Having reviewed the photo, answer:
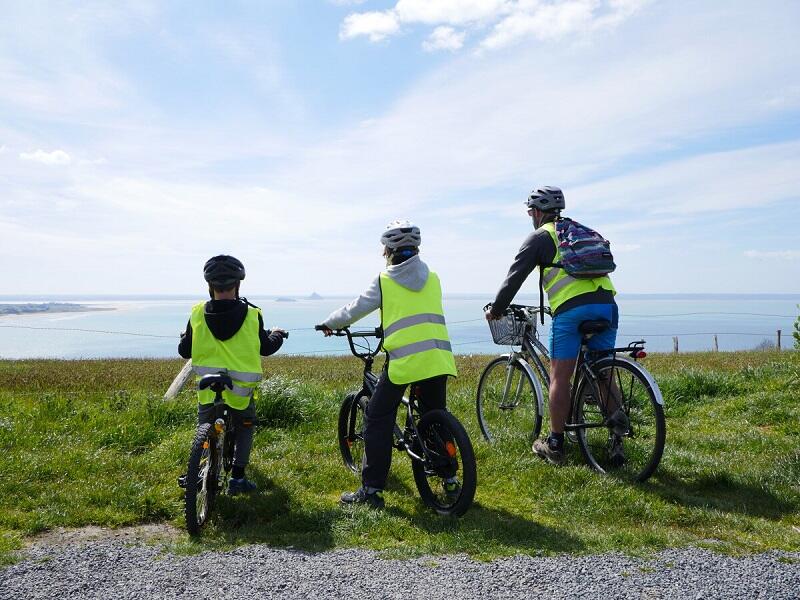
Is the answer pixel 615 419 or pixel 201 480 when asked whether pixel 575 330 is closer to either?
pixel 615 419

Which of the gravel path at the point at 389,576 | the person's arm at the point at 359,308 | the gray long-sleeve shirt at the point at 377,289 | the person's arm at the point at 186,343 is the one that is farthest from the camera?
the person's arm at the point at 186,343

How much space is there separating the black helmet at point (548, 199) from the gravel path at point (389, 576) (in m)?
3.55

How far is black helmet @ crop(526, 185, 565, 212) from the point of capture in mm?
6453

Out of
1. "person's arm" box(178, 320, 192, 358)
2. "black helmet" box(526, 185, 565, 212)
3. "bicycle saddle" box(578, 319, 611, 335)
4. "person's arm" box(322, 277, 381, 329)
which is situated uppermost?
"black helmet" box(526, 185, 565, 212)

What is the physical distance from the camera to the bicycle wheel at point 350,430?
6379mm

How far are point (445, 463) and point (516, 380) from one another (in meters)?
2.44

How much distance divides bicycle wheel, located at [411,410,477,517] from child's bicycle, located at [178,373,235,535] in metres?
1.72

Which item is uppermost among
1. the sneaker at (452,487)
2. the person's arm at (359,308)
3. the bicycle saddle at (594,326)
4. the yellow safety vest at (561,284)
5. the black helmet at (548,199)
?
the black helmet at (548,199)

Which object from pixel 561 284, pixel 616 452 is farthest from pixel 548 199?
pixel 616 452

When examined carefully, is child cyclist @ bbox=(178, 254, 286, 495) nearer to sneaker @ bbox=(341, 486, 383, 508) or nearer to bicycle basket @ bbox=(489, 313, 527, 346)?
sneaker @ bbox=(341, 486, 383, 508)

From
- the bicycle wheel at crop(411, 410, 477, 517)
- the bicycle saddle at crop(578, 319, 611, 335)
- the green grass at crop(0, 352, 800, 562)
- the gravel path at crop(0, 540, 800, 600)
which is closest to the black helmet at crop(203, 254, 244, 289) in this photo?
the green grass at crop(0, 352, 800, 562)

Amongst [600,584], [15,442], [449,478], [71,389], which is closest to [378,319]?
[449,478]

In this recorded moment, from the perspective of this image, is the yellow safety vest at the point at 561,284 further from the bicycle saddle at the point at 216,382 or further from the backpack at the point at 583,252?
the bicycle saddle at the point at 216,382

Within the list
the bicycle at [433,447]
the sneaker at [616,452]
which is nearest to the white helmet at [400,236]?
the bicycle at [433,447]
